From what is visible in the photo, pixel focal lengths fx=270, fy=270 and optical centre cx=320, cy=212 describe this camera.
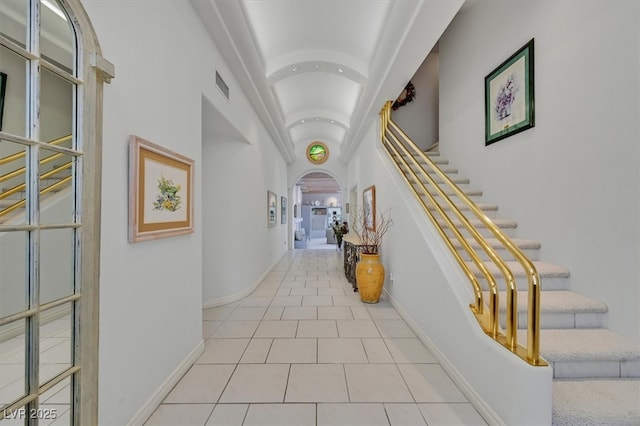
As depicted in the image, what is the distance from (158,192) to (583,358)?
122 inches

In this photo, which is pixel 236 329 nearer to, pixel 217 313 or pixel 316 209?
pixel 217 313

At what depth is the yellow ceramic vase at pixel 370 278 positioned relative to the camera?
406cm

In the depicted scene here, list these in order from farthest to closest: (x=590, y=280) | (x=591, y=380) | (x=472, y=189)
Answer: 1. (x=472, y=189)
2. (x=590, y=280)
3. (x=591, y=380)

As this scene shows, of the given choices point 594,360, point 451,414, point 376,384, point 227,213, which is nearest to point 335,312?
point 376,384

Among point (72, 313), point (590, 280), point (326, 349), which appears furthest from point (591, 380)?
point (72, 313)

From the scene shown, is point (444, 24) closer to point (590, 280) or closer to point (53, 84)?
point (590, 280)

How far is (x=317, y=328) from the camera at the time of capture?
127 inches

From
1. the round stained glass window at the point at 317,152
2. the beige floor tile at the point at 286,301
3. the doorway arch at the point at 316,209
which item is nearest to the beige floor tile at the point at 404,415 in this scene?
the beige floor tile at the point at 286,301

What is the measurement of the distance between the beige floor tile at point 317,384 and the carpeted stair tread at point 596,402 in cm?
132

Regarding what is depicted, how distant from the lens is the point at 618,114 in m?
2.12

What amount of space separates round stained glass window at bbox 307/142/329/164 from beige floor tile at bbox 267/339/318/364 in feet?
25.3

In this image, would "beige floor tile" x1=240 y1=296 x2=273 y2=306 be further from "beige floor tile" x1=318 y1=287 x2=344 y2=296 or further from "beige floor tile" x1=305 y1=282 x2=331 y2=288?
"beige floor tile" x1=305 y1=282 x2=331 y2=288

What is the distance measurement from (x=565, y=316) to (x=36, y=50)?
3628mm

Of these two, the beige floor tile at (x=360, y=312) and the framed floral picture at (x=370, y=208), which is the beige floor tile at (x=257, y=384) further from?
the framed floral picture at (x=370, y=208)
